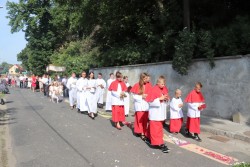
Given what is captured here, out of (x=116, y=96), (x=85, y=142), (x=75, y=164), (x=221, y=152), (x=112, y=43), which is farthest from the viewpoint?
(x=112, y=43)

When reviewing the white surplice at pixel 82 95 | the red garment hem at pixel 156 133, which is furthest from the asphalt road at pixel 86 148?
the white surplice at pixel 82 95

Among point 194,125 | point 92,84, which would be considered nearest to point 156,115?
point 194,125

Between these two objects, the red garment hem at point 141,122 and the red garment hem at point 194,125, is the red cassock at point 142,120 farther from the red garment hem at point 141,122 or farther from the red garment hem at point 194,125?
the red garment hem at point 194,125

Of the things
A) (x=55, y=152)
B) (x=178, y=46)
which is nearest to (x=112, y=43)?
(x=178, y=46)

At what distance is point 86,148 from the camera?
8.84 m

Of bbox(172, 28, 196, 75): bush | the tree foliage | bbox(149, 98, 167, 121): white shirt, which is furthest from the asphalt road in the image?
the tree foliage

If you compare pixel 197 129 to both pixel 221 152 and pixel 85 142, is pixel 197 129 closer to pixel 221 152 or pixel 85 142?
pixel 221 152

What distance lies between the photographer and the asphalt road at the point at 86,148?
7.57m

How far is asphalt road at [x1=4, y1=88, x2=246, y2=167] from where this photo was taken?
7566 mm

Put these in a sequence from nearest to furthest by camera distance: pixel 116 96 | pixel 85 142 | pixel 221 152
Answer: pixel 221 152 < pixel 85 142 < pixel 116 96

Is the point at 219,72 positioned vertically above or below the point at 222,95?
above

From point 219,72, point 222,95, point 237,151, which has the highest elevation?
point 219,72

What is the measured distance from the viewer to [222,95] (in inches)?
507

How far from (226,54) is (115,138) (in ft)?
19.6
